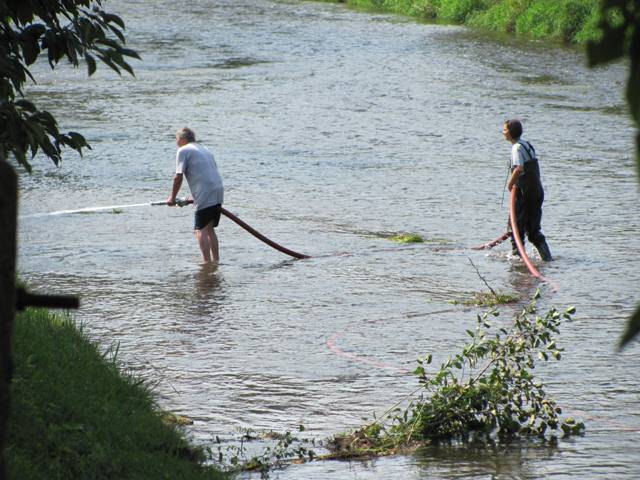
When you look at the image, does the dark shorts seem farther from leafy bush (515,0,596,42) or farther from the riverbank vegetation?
Result: leafy bush (515,0,596,42)

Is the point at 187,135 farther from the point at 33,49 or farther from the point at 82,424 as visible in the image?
the point at 33,49

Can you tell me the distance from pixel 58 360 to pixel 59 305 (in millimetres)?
4010

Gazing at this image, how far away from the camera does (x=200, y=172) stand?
12.9m

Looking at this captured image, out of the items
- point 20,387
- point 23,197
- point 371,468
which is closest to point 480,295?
point 371,468

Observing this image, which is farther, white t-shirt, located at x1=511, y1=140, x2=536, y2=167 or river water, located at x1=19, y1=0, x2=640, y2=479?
white t-shirt, located at x1=511, y1=140, x2=536, y2=167

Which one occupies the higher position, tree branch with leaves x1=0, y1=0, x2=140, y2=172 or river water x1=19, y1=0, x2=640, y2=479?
tree branch with leaves x1=0, y1=0, x2=140, y2=172

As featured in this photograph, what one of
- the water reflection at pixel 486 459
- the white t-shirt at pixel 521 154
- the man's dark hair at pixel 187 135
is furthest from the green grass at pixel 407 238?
the water reflection at pixel 486 459

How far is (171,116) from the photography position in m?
24.6

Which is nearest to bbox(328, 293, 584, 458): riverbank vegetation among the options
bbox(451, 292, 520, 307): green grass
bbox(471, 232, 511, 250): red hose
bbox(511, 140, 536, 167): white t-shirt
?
bbox(451, 292, 520, 307): green grass

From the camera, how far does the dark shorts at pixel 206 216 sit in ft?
42.6

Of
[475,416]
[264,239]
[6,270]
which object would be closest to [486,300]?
[264,239]

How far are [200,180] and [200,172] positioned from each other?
0.29 ft

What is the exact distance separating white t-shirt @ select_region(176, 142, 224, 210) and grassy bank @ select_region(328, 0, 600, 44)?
20.6m

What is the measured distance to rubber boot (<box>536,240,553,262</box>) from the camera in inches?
521
